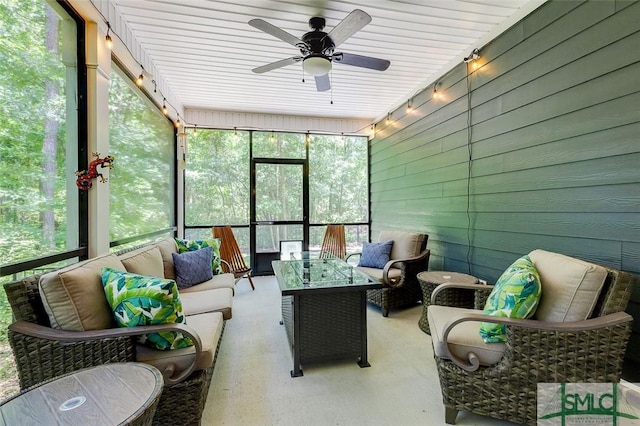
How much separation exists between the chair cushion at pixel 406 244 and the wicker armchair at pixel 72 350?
268 centimetres

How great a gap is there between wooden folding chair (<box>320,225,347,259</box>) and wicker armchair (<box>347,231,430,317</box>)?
5.26 ft

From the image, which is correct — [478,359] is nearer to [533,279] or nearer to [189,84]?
[533,279]


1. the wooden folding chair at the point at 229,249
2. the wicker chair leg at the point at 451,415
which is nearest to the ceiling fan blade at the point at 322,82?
the wooden folding chair at the point at 229,249

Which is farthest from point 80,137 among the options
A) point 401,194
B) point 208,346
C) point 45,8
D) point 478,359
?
point 401,194

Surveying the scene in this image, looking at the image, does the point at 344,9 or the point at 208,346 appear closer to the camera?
the point at 208,346

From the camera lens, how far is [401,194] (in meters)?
4.58

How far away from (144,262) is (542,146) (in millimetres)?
3172

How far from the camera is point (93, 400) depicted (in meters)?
1.05

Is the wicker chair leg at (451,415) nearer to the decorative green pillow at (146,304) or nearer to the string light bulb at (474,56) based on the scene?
the decorative green pillow at (146,304)

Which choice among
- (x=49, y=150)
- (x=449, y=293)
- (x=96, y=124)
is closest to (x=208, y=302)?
(x=49, y=150)

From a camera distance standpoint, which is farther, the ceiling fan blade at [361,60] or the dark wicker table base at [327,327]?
the ceiling fan blade at [361,60]

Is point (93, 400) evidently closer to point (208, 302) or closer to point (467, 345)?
point (208, 302)

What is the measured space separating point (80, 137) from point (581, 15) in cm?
360

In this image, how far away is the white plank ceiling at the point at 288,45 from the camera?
2.47 meters
